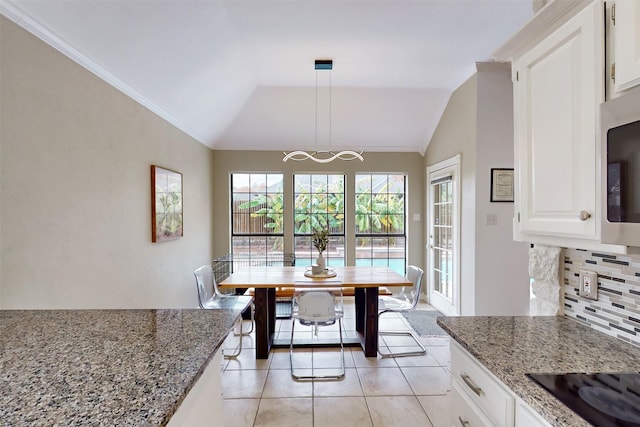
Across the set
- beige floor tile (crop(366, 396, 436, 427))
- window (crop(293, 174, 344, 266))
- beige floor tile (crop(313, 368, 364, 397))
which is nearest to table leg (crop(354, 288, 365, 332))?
beige floor tile (crop(313, 368, 364, 397))

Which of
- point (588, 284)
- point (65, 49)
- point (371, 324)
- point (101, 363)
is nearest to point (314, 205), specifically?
point (371, 324)

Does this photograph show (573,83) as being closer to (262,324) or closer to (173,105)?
(262,324)

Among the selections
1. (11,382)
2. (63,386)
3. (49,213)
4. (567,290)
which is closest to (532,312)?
(567,290)

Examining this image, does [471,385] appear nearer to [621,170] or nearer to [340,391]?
[621,170]

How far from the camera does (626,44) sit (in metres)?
0.94

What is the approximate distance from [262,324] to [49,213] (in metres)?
1.91

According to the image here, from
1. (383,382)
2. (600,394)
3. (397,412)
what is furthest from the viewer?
(383,382)

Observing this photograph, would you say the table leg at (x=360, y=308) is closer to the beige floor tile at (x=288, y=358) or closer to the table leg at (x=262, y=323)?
the beige floor tile at (x=288, y=358)

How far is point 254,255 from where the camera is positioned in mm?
5219

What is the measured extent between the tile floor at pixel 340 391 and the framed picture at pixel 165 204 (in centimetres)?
140

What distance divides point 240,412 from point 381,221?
12.0 feet

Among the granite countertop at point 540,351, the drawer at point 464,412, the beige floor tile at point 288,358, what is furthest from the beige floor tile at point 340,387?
the granite countertop at point 540,351

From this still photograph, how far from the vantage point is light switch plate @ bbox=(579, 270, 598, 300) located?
1328 mm

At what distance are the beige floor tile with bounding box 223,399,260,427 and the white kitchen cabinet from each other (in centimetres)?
137
